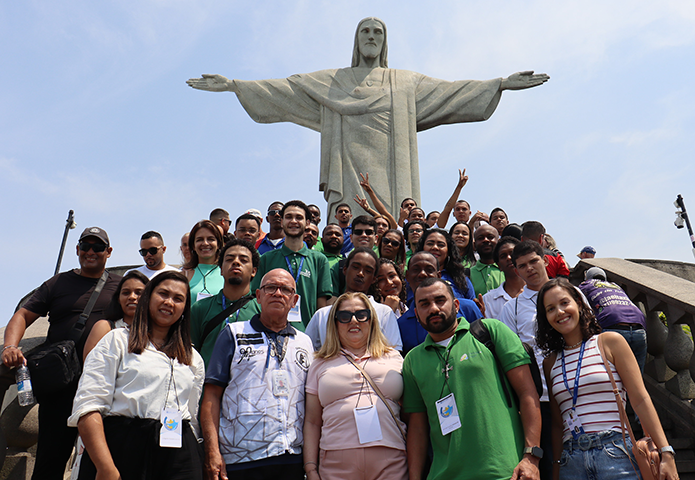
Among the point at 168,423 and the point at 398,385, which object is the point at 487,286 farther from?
the point at 168,423

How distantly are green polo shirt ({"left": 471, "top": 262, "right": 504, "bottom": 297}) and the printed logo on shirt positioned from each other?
285cm

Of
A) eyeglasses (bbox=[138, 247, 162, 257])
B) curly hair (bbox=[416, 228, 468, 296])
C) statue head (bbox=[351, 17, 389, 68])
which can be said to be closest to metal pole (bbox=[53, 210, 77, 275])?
statue head (bbox=[351, 17, 389, 68])

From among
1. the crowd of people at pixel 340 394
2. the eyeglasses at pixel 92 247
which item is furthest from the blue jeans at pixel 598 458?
the eyeglasses at pixel 92 247

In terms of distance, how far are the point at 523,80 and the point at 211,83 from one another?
22.0 ft

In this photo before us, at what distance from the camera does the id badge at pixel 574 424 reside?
3.06m

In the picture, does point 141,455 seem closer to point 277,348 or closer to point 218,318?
point 277,348

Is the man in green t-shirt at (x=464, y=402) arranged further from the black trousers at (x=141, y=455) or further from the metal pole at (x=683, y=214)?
the metal pole at (x=683, y=214)

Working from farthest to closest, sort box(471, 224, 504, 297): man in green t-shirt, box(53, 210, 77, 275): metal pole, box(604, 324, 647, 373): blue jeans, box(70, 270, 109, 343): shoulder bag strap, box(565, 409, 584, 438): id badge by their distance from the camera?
box(53, 210, 77, 275): metal pole → box(471, 224, 504, 297): man in green t-shirt → box(604, 324, 647, 373): blue jeans → box(70, 270, 109, 343): shoulder bag strap → box(565, 409, 584, 438): id badge

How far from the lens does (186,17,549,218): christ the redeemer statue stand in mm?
11922

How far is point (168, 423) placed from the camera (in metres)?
2.97

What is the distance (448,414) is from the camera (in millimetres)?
3119

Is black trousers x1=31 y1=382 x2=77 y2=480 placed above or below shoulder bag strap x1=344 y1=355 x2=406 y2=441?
below

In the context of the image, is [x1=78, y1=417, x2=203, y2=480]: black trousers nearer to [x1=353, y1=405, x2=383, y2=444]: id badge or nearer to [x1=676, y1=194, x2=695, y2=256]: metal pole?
[x1=353, y1=405, x2=383, y2=444]: id badge

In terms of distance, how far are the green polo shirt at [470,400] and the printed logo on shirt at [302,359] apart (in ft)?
2.08
